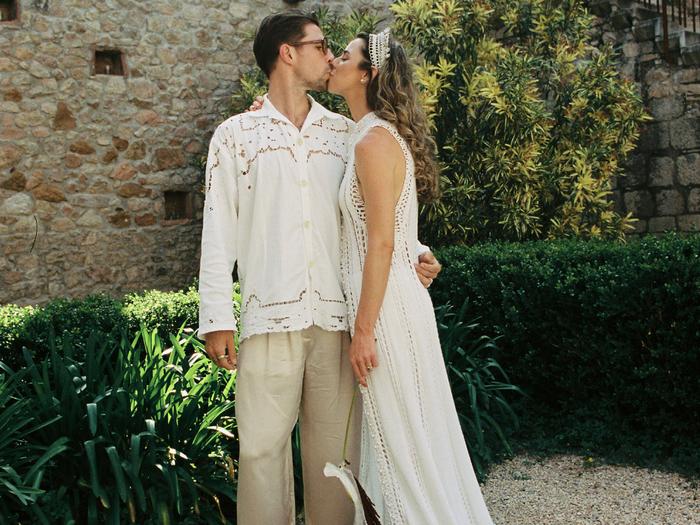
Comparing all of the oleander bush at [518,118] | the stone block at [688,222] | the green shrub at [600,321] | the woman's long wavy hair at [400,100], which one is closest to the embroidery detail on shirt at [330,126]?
the woman's long wavy hair at [400,100]

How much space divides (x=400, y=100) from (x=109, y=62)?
17.2 feet

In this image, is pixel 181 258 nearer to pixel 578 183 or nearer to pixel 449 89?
pixel 449 89

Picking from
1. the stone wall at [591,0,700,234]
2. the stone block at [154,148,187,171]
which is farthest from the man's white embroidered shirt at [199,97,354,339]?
the stone wall at [591,0,700,234]

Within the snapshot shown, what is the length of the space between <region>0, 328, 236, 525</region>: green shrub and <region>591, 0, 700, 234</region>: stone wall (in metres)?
5.65

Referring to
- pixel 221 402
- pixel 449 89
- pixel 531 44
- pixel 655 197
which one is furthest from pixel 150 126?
pixel 655 197

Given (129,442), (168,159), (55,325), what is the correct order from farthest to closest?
1. (168,159)
2. (55,325)
3. (129,442)

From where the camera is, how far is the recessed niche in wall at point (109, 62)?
7121 millimetres

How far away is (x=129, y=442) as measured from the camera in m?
3.30

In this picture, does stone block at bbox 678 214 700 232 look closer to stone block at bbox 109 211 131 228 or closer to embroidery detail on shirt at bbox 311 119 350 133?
stone block at bbox 109 211 131 228

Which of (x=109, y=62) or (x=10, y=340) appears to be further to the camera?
(x=109, y=62)

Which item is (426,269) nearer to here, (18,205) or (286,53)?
(286,53)

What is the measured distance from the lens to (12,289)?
6.63m

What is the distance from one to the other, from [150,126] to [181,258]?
1.24 metres

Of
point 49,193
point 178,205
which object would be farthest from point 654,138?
point 49,193
